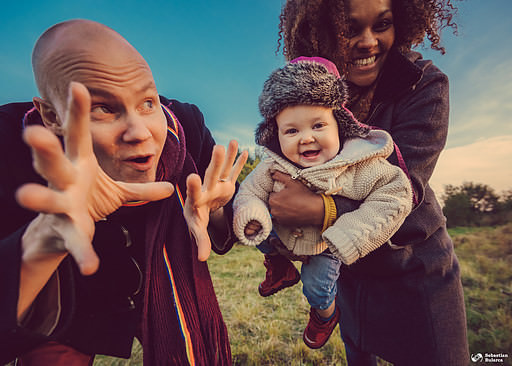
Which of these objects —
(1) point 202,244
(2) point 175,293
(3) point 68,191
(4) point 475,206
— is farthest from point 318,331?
(4) point 475,206

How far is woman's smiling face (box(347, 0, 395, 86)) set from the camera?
1.61 m

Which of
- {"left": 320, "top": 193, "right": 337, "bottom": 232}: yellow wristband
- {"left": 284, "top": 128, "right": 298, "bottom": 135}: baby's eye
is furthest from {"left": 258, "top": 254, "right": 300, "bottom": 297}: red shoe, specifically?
{"left": 284, "top": 128, "right": 298, "bottom": 135}: baby's eye

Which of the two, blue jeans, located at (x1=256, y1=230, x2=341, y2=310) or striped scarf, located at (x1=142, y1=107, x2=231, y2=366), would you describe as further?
blue jeans, located at (x1=256, y1=230, x2=341, y2=310)

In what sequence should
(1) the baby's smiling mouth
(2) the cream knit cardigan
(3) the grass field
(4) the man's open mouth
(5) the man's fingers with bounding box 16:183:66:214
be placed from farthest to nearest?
1. (3) the grass field
2. (1) the baby's smiling mouth
3. (2) the cream knit cardigan
4. (4) the man's open mouth
5. (5) the man's fingers with bounding box 16:183:66:214

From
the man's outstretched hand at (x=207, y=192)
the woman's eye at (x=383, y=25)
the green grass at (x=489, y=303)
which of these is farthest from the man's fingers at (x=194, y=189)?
the green grass at (x=489, y=303)

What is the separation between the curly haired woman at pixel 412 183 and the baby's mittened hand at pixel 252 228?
152 mm

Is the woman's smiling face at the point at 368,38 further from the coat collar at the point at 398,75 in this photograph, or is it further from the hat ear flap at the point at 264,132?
the hat ear flap at the point at 264,132

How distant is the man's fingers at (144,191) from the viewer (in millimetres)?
870

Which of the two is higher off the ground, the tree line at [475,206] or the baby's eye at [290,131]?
the tree line at [475,206]

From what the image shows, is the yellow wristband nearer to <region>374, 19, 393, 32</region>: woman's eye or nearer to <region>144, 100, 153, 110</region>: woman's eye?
<region>144, 100, 153, 110</region>: woman's eye

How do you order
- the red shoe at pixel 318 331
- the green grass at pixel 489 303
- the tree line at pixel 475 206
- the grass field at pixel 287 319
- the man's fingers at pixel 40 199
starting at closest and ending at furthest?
the man's fingers at pixel 40 199 → the red shoe at pixel 318 331 → the grass field at pixel 287 319 → the green grass at pixel 489 303 → the tree line at pixel 475 206

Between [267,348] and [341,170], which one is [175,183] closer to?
[341,170]

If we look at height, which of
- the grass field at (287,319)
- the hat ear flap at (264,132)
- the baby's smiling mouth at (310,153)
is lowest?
the grass field at (287,319)

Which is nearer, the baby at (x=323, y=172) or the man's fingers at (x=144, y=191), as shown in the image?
the man's fingers at (x=144, y=191)
